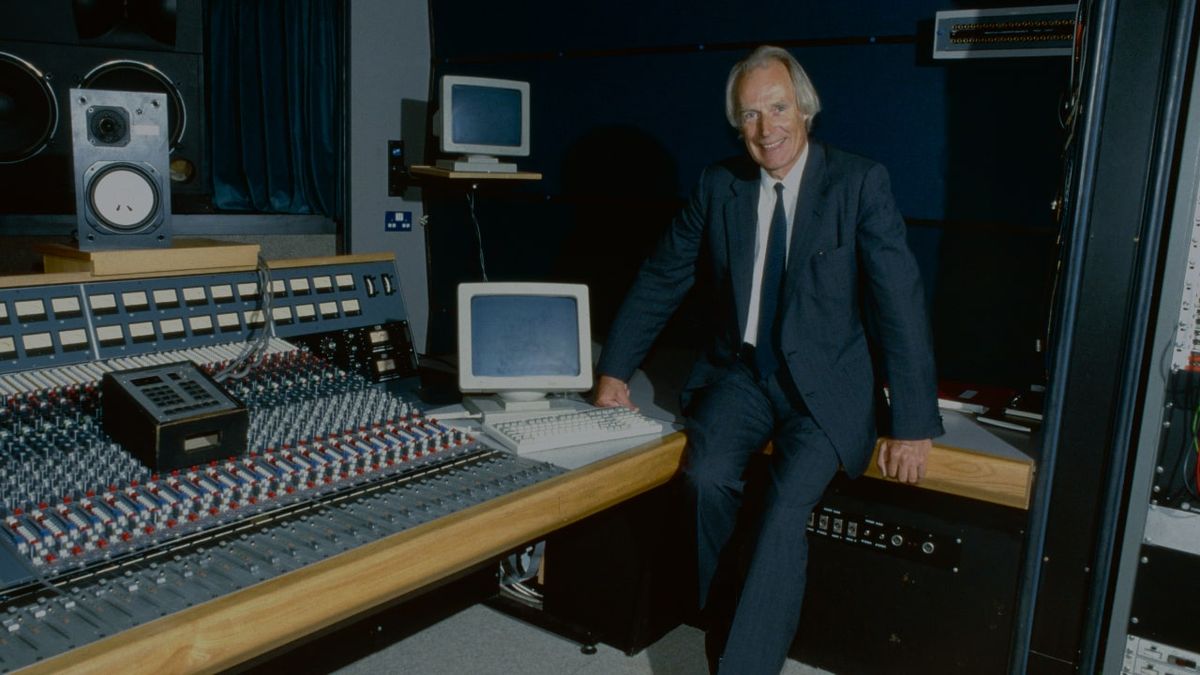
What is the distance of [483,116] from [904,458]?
1.86m

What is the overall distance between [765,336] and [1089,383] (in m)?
0.62

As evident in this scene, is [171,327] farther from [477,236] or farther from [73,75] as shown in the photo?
[477,236]

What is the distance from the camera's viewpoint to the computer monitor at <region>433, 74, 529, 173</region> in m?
3.00

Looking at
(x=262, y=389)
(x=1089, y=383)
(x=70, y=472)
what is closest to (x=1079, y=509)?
(x=1089, y=383)

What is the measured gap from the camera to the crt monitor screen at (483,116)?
2.99m

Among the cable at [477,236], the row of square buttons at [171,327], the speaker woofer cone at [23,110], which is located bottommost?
the row of square buttons at [171,327]

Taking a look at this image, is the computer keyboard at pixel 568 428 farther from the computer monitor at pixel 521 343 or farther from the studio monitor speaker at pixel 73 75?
the studio monitor speaker at pixel 73 75

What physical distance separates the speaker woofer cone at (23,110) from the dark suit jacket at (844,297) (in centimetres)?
194

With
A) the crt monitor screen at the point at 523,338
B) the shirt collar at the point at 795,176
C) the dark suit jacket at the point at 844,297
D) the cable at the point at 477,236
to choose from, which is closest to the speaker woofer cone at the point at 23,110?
the cable at the point at 477,236

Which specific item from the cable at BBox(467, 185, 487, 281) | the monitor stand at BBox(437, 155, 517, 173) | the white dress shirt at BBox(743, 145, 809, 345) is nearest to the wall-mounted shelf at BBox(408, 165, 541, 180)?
the monitor stand at BBox(437, 155, 517, 173)

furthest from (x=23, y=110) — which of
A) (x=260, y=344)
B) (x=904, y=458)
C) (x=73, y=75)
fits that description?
(x=904, y=458)

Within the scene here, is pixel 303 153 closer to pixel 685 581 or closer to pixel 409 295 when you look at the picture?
pixel 409 295

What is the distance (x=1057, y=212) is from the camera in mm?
2018

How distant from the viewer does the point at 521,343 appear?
186 cm
